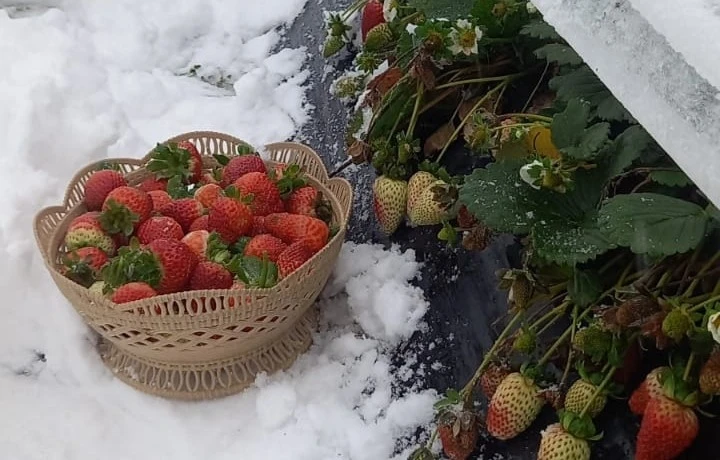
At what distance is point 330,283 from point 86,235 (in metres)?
0.41

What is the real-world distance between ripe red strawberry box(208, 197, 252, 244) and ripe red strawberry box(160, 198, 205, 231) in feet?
0.15

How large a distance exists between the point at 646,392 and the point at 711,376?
0.10 meters

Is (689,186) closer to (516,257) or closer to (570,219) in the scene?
(570,219)

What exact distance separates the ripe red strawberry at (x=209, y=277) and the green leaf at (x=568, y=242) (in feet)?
1.54

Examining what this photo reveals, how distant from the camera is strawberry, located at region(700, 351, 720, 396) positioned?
0.93m

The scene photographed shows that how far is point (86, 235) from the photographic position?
137 centimetres

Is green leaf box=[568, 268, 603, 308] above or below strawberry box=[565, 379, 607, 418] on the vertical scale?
above

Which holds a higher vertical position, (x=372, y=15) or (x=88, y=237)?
(x=372, y=15)

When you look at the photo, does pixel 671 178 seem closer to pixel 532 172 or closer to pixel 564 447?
pixel 532 172

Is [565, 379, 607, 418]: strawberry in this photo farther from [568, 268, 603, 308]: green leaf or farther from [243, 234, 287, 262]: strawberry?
[243, 234, 287, 262]: strawberry

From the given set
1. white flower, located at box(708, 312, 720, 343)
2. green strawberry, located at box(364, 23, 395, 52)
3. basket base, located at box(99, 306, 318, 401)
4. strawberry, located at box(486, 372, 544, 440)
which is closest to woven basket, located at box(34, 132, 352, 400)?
basket base, located at box(99, 306, 318, 401)

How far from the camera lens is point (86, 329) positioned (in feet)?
4.95

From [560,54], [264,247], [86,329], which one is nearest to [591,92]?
[560,54]

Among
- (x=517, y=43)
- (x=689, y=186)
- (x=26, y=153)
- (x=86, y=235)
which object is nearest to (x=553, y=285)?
(x=689, y=186)
